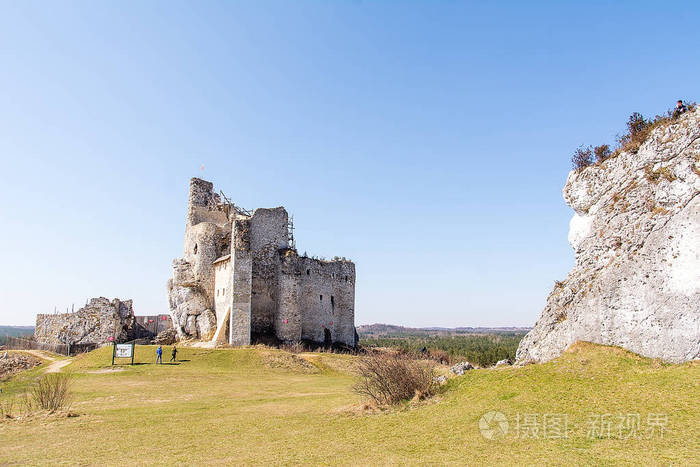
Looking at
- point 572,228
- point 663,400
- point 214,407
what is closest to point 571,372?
point 663,400

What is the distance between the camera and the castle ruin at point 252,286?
35.8m

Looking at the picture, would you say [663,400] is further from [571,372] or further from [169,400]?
[169,400]

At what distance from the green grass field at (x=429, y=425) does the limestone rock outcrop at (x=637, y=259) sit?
815 millimetres

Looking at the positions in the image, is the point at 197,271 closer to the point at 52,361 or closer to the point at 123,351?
the point at 52,361

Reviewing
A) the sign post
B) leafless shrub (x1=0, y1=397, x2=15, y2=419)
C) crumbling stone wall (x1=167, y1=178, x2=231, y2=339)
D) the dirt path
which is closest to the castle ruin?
crumbling stone wall (x1=167, y1=178, x2=231, y2=339)

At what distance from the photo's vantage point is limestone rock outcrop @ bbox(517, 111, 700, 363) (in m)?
11.3

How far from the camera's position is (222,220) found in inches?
1811

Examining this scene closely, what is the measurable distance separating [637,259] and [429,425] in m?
6.91

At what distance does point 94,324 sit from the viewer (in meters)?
41.8

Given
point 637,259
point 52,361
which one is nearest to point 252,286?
point 52,361

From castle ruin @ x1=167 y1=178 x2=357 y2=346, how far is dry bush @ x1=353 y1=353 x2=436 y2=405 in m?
22.2

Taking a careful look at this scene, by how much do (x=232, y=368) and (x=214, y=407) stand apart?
1220 centimetres

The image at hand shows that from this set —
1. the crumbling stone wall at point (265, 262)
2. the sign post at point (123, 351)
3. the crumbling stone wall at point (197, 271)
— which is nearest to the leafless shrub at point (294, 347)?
the crumbling stone wall at point (265, 262)

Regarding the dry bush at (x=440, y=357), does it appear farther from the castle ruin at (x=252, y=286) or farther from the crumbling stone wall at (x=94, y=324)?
the crumbling stone wall at (x=94, y=324)
